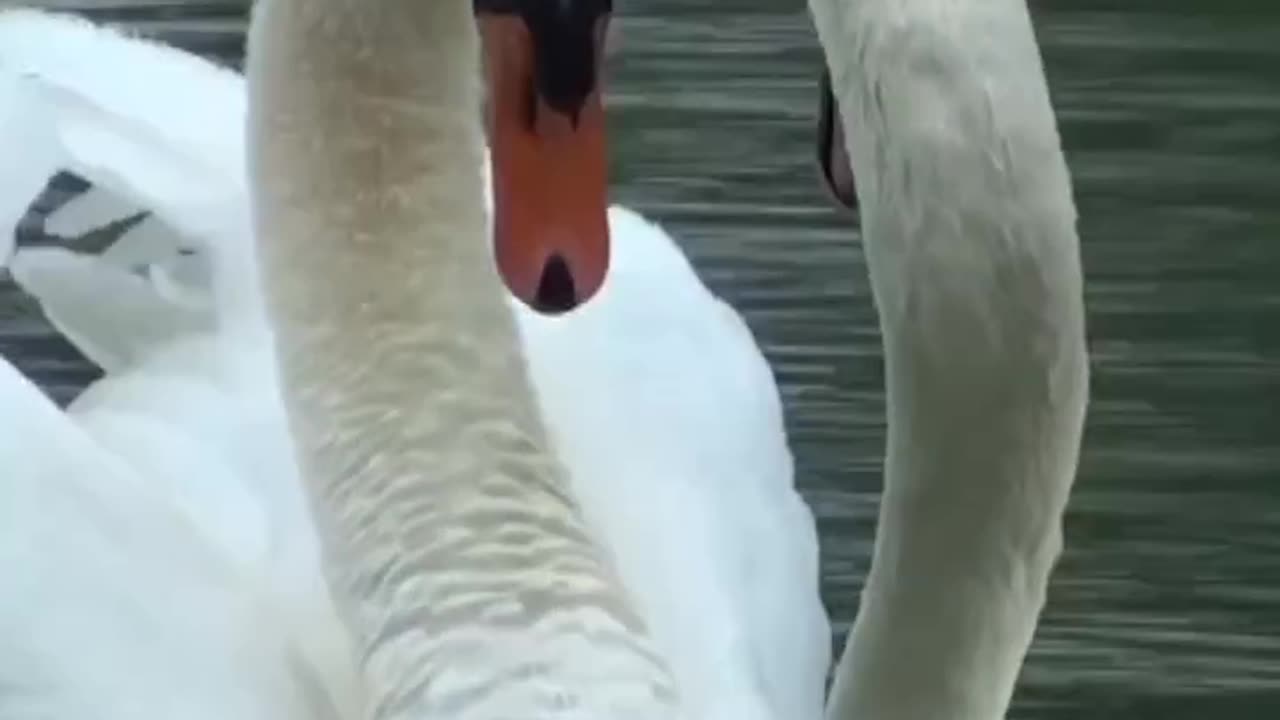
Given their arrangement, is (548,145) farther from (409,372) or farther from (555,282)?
(409,372)

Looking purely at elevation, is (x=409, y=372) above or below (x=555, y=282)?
below

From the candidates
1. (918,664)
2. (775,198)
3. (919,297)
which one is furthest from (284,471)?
(775,198)

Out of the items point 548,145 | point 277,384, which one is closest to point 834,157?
point 548,145

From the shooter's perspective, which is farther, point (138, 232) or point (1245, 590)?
point (1245, 590)

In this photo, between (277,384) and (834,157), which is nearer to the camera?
(834,157)

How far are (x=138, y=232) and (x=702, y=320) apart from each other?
0.30m

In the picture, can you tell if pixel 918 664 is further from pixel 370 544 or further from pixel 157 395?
pixel 157 395

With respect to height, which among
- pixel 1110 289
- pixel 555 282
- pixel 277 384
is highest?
pixel 555 282

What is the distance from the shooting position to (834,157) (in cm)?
97

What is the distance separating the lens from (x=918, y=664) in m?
0.99

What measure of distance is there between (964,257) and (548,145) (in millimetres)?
198

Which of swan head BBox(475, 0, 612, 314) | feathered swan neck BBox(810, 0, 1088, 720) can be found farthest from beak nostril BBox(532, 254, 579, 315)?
feathered swan neck BBox(810, 0, 1088, 720)

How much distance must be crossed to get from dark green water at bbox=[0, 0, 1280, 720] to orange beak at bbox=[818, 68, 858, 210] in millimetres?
568

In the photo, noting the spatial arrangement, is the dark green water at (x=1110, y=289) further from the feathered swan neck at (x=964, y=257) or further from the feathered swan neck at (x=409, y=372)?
the feathered swan neck at (x=964, y=257)
